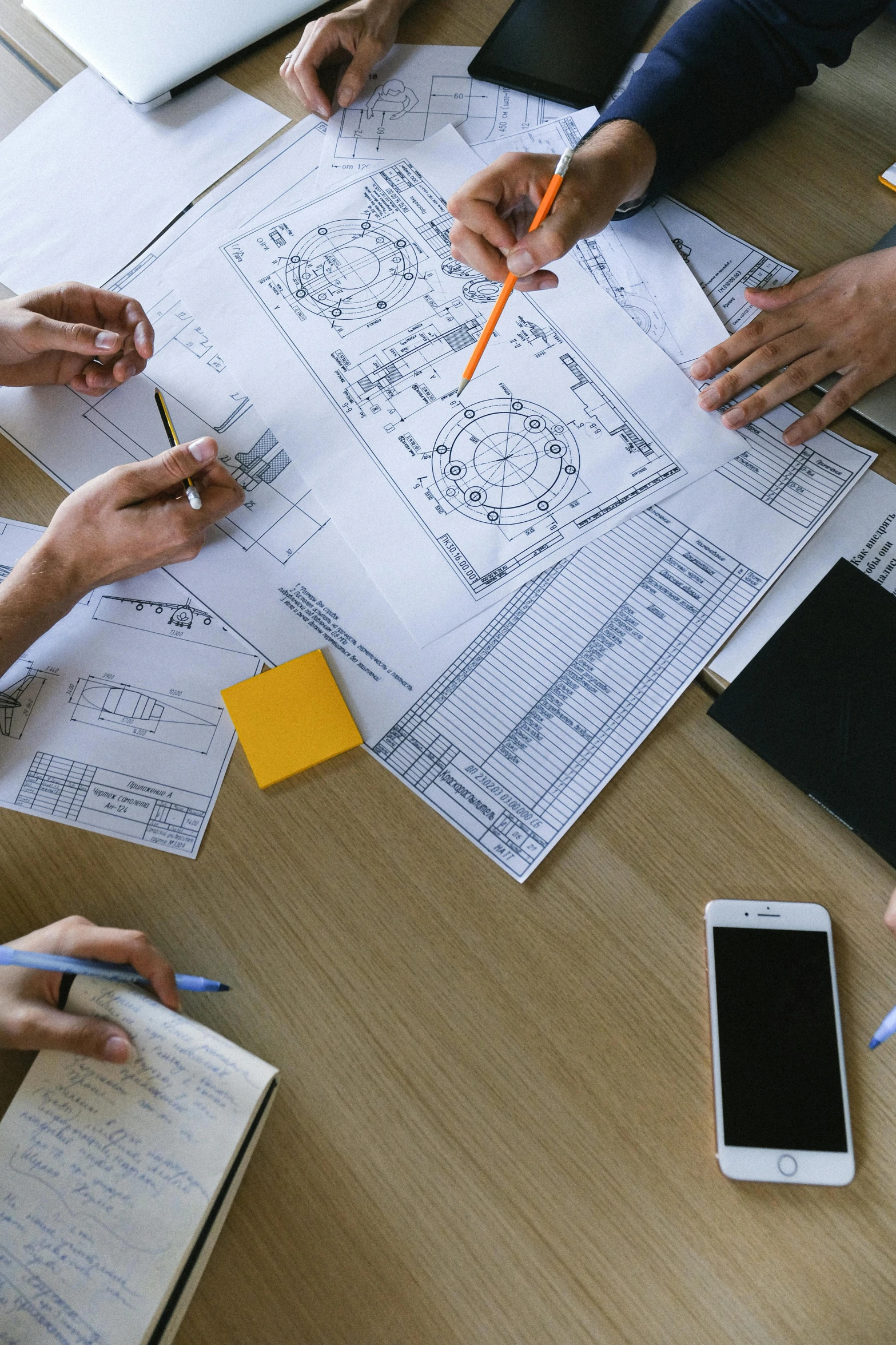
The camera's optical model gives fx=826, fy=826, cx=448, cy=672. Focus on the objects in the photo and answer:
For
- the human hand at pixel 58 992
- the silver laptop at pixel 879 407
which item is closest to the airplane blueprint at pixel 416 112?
the silver laptop at pixel 879 407

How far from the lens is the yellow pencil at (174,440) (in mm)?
771

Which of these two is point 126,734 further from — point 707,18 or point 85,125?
point 707,18

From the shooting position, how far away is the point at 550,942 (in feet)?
2.23

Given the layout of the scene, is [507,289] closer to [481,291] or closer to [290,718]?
[481,291]

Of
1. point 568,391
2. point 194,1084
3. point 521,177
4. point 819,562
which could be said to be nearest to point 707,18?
point 521,177

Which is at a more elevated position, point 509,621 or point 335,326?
point 335,326

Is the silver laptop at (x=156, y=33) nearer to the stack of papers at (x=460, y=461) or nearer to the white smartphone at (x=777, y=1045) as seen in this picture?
the stack of papers at (x=460, y=461)

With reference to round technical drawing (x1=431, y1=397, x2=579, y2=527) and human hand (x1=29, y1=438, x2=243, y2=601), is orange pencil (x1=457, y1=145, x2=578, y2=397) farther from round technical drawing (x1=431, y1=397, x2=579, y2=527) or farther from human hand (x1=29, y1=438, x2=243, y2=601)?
human hand (x1=29, y1=438, x2=243, y2=601)

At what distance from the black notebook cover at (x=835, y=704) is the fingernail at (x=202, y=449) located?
51cm

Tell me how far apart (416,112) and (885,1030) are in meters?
1.08

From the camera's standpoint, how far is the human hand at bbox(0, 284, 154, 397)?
832 millimetres

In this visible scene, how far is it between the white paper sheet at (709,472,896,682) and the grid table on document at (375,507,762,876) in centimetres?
2

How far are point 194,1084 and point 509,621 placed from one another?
0.46m

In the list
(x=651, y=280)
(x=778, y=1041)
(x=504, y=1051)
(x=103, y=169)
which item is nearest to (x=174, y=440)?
(x=103, y=169)
